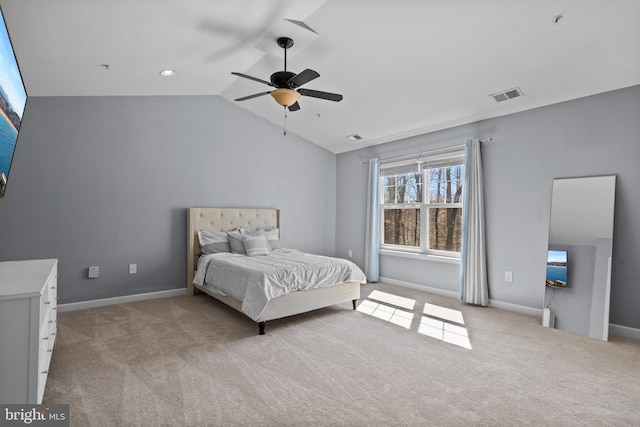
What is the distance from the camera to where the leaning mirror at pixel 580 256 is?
318cm

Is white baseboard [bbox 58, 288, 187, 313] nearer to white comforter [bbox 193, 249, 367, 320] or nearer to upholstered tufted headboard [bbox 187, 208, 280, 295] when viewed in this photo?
upholstered tufted headboard [bbox 187, 208, 280, 295]

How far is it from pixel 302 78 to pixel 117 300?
3511 millimetres

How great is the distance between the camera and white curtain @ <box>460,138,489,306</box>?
412 cm

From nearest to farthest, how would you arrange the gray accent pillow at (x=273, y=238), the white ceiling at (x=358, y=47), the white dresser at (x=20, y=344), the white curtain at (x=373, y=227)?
the white dresser at (x=20, y=344) < the white ceiling at (x=358, y=47) < the gray accent pillow at (x=273, y=238) < the white curtain at (x=373, y=227)

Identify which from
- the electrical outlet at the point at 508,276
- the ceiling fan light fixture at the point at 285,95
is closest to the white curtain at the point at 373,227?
the electrical outlet at the point at 508,276

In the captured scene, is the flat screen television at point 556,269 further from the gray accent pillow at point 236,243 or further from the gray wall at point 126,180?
the gray wall at point 126,180

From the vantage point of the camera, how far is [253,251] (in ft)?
14.4

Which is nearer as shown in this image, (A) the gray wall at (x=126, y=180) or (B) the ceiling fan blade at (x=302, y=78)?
(B) the ceiling fan blade at (x=302, y=78)

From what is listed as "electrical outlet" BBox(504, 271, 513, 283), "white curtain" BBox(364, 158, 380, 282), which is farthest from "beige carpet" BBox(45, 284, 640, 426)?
"white curtain" BBox(364, 158, 380, 282)

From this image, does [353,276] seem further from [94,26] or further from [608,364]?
[94,26]

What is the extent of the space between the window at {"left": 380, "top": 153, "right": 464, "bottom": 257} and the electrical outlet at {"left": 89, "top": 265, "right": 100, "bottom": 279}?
413 centimetres

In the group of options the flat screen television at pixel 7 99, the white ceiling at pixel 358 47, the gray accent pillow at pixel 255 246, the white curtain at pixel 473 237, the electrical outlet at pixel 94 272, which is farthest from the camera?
the gray accent pillow at pixel 255 246

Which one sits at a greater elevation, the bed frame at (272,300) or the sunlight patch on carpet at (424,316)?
the bed frame at (272,300)

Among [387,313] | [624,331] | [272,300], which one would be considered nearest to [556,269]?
[624,331]
